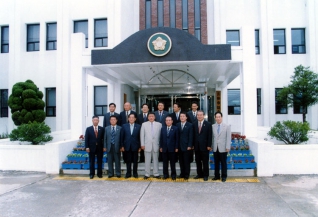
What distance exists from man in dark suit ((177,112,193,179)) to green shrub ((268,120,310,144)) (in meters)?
3.63

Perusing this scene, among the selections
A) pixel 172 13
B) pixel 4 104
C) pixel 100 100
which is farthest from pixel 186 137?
pixel 4 104

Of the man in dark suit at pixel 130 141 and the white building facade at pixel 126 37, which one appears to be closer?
the man in dark suit at pixel 130 141

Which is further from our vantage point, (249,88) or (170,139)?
(249,88)

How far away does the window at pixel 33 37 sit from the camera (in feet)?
57.9

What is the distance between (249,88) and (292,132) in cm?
203

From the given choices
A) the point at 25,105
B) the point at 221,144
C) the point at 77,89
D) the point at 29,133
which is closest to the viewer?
the point at 221,144

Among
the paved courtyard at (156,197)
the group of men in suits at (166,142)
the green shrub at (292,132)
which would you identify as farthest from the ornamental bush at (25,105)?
the green shrub at (292,132)

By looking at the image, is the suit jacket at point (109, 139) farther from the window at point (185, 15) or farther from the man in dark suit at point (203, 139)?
the window at point (185, 15)

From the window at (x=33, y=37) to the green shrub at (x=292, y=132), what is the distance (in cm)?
1526

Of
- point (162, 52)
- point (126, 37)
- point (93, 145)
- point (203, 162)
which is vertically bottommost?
point (203, 162)

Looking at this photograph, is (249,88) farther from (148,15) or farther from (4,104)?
(4,104)

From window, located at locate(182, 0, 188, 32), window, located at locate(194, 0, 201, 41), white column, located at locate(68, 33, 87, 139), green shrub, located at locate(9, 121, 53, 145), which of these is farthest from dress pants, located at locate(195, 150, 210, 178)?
window, located at locate(182, 0, 188, 32)

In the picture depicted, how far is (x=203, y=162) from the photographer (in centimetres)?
750

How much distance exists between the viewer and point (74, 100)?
392 inches
